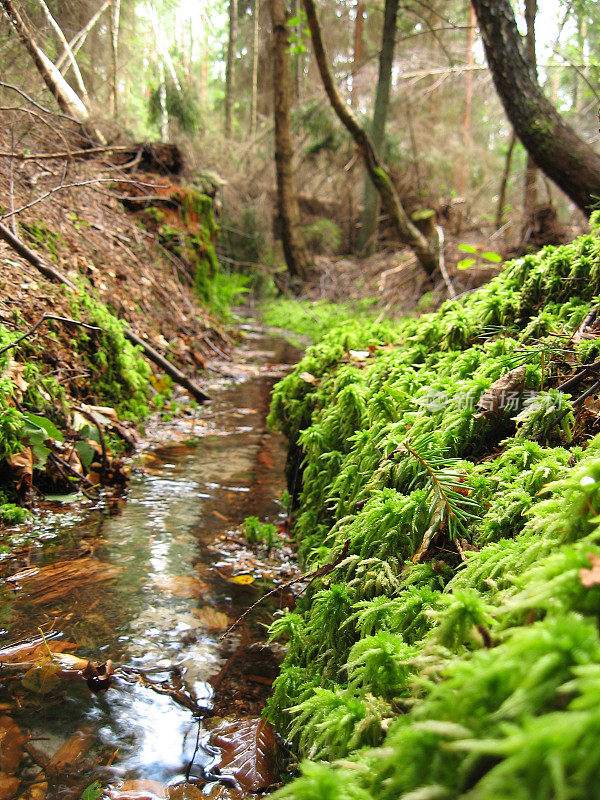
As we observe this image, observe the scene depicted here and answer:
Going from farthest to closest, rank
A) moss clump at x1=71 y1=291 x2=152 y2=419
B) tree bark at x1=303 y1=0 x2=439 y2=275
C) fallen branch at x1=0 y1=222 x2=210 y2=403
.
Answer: tree bark at x1=303 y1=0 x2=439 y2=275
moss clump at x1=71 y1=291 x2=152 y2=419
fallen branch at x1=0 y1=222 x2=210 y2=403

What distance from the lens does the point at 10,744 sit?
1.46 m

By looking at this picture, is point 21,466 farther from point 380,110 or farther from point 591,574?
point 380,110

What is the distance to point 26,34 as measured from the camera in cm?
511

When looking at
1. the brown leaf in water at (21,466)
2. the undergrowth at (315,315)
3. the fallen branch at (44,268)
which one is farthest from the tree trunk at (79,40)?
the brown leaf in water at (21,466)

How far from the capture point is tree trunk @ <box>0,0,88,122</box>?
473 cm

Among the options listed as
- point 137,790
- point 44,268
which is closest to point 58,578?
point 137,790

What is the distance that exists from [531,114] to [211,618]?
6303 millimetres

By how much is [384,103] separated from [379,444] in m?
13.1

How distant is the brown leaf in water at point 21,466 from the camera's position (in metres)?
2.79

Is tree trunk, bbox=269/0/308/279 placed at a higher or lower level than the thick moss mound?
higher

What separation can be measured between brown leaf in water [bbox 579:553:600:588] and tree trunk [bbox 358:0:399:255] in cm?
1180

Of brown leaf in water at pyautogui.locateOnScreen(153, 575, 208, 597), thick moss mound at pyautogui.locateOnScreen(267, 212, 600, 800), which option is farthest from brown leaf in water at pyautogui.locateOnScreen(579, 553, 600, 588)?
brown leaf in water at pyautogui.locateOnScreen(153, 575, 208, 597)

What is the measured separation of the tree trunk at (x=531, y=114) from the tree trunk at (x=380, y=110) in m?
5.47

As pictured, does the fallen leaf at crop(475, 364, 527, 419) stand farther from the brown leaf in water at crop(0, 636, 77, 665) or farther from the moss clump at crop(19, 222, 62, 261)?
the moss clump at crop(19, 222, 62, 261)
